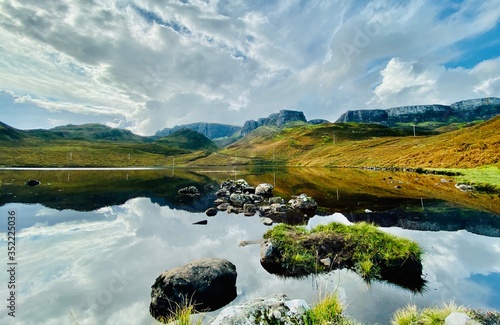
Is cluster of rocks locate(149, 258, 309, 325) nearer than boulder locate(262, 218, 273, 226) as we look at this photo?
Yes

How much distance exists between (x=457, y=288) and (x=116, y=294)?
13.9 metres

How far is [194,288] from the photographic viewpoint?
9.84 m

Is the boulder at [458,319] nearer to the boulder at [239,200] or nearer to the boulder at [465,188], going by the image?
the boulder at [239,200]

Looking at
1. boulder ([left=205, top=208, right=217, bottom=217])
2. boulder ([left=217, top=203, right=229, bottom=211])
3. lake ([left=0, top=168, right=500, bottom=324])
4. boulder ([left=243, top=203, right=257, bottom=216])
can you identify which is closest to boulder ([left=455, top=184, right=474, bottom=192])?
lake ([left=0, top=168, right=500, bottom=324])

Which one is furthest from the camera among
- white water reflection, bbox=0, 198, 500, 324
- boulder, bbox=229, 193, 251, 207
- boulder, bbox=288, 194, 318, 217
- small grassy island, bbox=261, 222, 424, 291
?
boulder, bbox=229, 193, 251, 207

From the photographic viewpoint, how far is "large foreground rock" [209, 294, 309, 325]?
5.98m

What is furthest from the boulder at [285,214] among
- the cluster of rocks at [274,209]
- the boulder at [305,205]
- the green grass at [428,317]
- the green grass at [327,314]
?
the green grass at [327,314]

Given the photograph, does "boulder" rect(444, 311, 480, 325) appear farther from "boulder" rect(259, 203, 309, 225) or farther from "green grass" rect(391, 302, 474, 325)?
"boulder" rect(259, 203, 309, 225)

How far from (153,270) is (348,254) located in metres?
9.94

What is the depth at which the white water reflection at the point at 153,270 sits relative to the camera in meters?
Answer: 9.27

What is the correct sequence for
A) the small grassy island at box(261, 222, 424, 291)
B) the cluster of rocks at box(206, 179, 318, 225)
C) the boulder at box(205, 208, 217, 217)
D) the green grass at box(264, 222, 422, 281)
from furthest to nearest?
the boulder at box(205, 208, 217, 217) < the cluster of rocks at box(206, 179, 318, 225) < the green grass at box(264, 222, 422, 281) < the small grassy island at box(261, 222, 424, 291)

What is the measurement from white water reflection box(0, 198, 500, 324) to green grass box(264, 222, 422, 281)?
827mm

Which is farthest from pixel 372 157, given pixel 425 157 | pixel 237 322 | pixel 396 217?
pixel 237 322

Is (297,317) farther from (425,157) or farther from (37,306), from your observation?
(425,157)
